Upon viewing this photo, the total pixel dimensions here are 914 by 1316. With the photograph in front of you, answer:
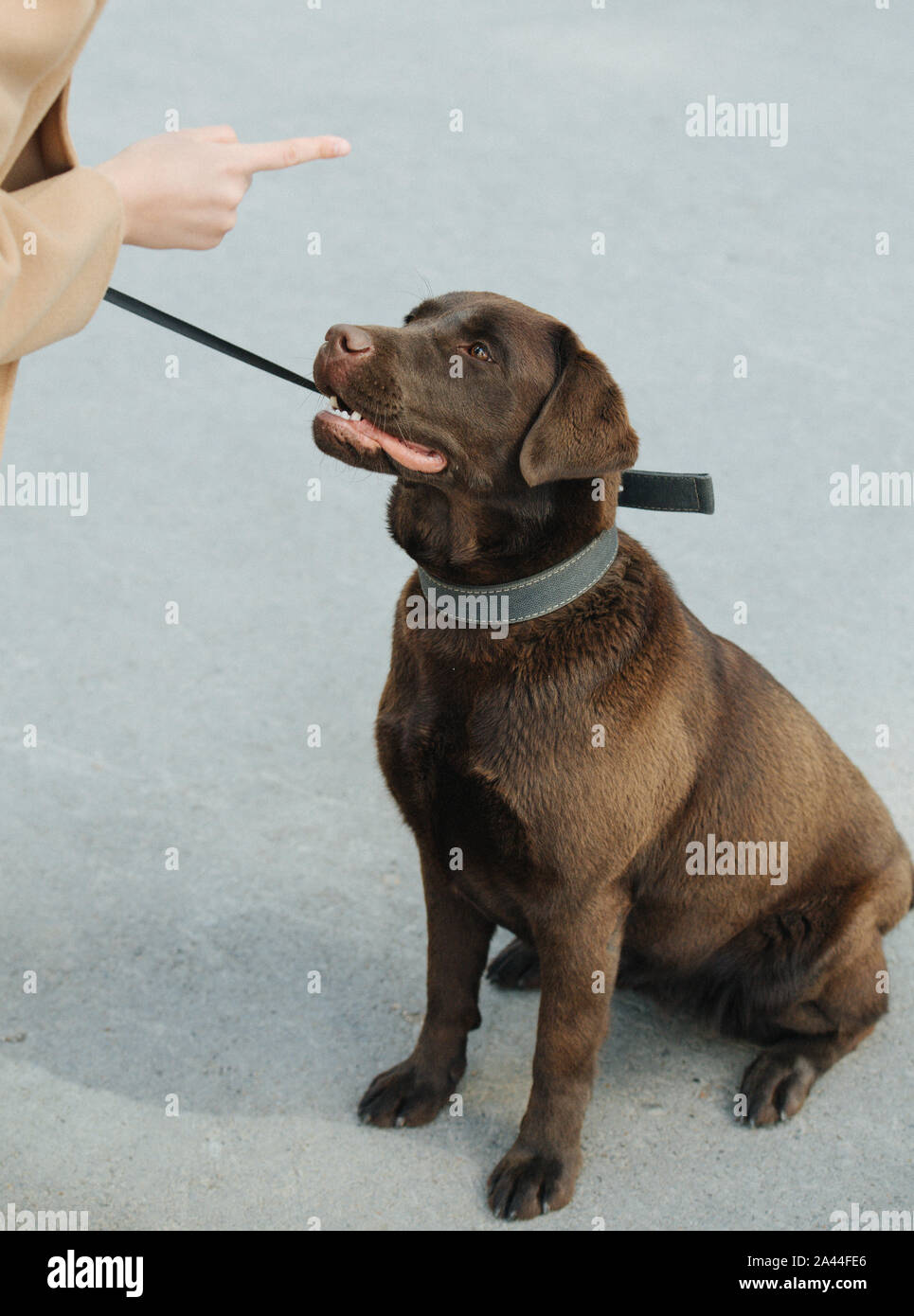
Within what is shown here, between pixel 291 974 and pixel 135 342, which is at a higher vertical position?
pixel 135 342

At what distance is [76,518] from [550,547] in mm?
2570

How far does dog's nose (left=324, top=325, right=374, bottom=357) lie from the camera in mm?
2057

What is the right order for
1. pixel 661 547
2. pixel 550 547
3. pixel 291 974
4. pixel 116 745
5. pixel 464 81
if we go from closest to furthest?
1. pixel 550 547
2. pixel 291 974
3. pixel 116 745
4. pixel 661 547
5. pixel 464 81

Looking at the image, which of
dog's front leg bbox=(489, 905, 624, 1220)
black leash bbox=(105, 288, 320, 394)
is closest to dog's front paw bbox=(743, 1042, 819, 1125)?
dog's front leg bbox=(489, 905, 624, 1220)

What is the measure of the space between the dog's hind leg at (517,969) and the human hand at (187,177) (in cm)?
167

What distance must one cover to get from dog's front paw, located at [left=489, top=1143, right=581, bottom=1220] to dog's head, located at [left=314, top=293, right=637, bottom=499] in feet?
3.85

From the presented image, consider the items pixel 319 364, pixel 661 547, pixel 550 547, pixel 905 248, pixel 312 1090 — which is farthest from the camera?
pixel 905 248

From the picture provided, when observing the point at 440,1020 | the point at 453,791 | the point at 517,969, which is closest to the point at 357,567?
the point at 517,969

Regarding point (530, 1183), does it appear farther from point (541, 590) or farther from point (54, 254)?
point (54, 254)

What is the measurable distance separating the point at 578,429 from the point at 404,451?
263mm

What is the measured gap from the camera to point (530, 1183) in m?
2.41

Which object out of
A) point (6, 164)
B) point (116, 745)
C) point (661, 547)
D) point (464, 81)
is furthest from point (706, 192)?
point (6, 164)
